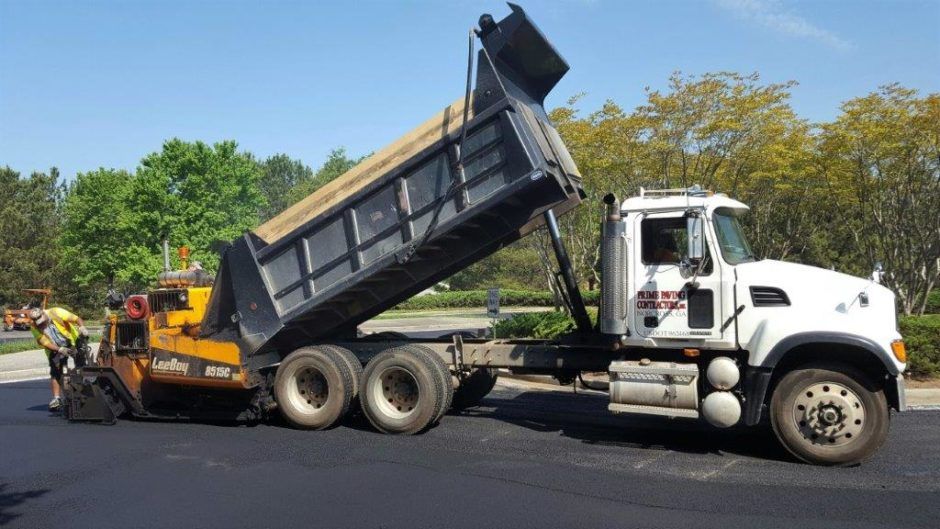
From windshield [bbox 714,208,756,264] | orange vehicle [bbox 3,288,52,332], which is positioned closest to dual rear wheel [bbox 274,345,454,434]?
windshield [bbox 714,208,756,264]

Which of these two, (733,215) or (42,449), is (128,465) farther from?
(733,215)

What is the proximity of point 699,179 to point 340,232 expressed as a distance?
13059 millimetres

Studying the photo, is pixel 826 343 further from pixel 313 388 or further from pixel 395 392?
pixel 313 388

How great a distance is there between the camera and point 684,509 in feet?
16.8

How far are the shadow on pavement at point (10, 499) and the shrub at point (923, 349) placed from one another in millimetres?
10877

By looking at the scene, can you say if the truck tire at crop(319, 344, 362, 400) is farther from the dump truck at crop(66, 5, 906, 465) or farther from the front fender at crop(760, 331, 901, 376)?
the front fender at crop(760, 331, 901, 376)

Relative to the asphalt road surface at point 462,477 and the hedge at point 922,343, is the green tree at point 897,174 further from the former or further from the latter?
the asphalt road surface at point 462,477

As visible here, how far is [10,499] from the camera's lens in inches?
224

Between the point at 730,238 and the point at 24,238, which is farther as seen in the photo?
the point at 24,238

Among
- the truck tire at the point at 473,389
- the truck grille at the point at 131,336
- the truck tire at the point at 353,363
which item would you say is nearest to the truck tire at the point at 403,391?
the truck tire at the point at 353,363

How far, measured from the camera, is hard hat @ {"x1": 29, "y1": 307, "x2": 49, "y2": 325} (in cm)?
914

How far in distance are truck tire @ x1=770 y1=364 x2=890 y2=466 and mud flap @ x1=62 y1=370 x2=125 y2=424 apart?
753cm

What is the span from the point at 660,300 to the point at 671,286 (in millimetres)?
173

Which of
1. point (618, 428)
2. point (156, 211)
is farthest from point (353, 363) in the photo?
point (156, 211)
